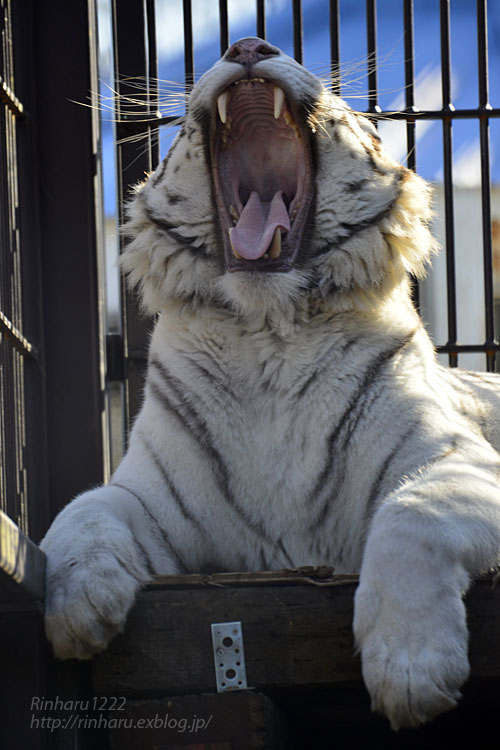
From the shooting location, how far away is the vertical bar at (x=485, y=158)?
3.31 m

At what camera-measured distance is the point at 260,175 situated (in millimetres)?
2676

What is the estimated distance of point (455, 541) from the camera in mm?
1687

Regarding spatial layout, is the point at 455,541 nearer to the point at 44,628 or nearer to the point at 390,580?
the point at 390,580

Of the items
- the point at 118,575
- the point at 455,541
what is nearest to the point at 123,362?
the point at 118,575

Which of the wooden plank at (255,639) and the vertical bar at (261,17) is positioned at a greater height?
the vertical bar at (261,17)

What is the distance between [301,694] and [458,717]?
0.44m

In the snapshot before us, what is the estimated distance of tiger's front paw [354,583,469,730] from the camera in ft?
4.93

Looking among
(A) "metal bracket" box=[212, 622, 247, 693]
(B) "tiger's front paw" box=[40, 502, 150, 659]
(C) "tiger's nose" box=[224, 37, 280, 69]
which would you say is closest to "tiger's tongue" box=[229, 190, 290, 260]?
(C) "tiger's nose" box=[224, 37, 280, 69]

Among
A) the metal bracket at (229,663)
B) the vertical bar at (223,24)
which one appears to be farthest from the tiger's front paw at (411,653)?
the vertical bar at (223,24)

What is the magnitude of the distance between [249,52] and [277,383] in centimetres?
74

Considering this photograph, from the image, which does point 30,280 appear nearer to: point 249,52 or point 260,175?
point 260,175

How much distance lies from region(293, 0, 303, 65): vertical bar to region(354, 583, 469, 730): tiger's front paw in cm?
204

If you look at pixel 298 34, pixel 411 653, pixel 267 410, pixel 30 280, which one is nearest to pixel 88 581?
pixel 411 653

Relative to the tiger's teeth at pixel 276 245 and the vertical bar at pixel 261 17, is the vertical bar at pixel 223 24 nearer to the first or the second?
the vertical bar at pixel 261 17
